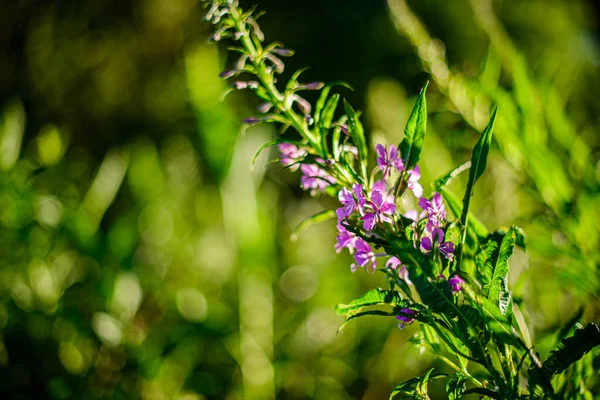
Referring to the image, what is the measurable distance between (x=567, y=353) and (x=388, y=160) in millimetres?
146

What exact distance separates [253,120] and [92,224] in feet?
2.20

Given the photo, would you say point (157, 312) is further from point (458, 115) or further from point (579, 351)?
point (579, 351)

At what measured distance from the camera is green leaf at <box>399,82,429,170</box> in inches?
10.8

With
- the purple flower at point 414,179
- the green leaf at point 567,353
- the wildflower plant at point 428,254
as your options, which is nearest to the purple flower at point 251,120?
the wildflower plant at point 428,254

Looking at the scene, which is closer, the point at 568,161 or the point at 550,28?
the point at 568,161

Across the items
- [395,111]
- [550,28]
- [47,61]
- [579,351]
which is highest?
[550,28]

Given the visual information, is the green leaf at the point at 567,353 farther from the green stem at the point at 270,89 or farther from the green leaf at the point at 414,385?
the green stem at the point at 270,89

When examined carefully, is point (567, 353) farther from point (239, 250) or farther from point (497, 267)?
point (239, 250)

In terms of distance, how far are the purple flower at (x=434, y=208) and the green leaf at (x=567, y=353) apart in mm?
93

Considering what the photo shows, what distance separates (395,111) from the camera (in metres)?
0.98

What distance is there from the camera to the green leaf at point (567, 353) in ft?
0.80

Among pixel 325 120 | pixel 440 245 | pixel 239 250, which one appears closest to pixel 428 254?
pixel 440 245

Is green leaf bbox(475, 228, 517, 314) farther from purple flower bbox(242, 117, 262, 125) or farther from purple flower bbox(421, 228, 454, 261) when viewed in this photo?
purple flower bbox(242, 117, 262, 125)

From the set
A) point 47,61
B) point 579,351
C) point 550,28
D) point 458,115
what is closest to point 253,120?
point 579,351
